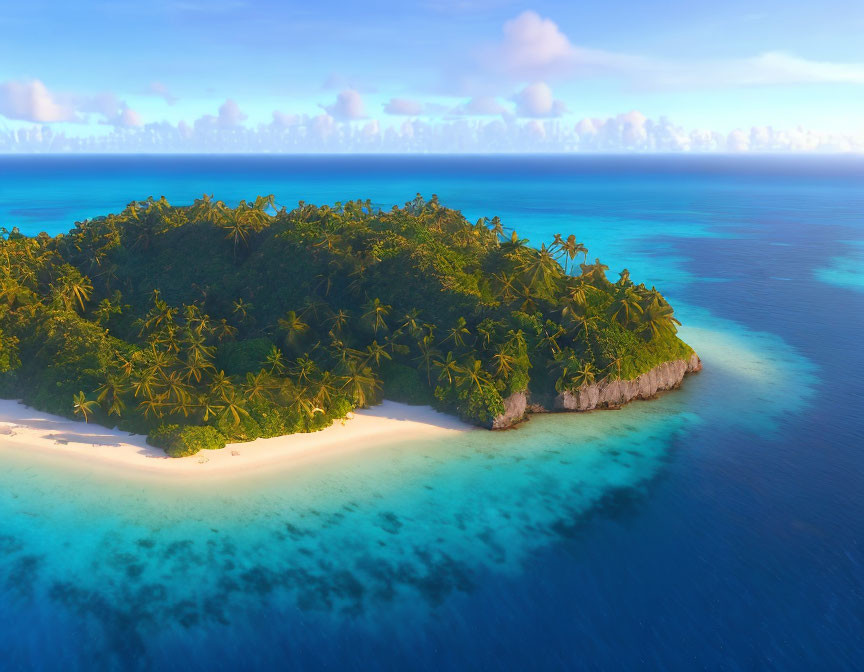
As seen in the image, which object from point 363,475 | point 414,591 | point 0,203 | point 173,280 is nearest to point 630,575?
point 414,591

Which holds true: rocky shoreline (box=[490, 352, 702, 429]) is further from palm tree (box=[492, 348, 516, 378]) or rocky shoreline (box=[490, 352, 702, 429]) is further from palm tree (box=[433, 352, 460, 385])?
palm tree (box=[433, 352, 460, 385])

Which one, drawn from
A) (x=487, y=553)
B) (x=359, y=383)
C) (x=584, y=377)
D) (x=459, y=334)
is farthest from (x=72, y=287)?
(x=584, y=377)

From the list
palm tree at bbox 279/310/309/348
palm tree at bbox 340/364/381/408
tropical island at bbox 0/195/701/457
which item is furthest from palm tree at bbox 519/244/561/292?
palm tree at bbox 279/310/309/348

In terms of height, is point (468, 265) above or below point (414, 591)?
above

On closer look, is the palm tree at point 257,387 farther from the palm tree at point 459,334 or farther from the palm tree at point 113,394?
the palm tree at point 459,334

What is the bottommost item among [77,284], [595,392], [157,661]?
[157,661]

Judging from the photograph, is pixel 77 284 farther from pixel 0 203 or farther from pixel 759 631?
pixel 0 203

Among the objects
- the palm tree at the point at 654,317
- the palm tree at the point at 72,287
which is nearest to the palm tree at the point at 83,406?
the palm tree at the point at 72,287
